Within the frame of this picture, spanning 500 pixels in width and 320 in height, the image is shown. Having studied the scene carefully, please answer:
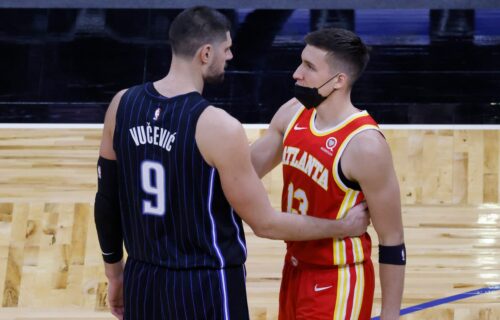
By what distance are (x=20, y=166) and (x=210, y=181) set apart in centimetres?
295

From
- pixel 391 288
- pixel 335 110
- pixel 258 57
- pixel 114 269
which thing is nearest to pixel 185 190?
pixel 114 269

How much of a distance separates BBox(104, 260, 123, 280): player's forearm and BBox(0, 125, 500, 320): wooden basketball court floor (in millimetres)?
→ 1418

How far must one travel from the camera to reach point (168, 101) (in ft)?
9.48

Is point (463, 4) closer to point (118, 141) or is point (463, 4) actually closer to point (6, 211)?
point (6, 211)

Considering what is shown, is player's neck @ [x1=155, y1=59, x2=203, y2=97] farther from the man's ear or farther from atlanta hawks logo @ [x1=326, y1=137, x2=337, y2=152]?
atlanta hawks logo @ [x1=326, y1=137, x2=337, y2=152]

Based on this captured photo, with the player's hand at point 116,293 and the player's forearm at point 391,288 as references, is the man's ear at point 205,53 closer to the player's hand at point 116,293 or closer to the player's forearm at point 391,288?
the player's hand at point 116,293

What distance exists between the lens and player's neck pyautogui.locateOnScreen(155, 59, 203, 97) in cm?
289

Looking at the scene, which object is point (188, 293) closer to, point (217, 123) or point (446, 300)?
point (217, 123)

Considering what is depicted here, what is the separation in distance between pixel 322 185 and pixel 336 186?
5cm

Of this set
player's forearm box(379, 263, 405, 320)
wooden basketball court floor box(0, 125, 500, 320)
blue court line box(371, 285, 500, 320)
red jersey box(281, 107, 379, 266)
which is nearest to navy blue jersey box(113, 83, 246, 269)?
red jersey box(281, 107, 379, 266)

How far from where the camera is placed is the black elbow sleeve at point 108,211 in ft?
10.2

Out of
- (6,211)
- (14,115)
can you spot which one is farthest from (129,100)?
(14,115)

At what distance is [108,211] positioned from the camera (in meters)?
3.13

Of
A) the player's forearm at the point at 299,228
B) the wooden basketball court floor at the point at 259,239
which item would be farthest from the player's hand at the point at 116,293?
the wooden basketball court floor at the point at 259,239
